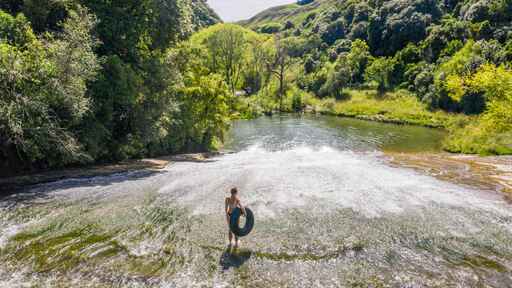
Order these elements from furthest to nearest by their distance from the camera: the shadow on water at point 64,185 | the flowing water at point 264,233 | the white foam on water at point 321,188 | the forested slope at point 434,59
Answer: the forested slope at point 434,59 < the shadow on water at point 64,185 < the white foam on water at point 321,188 < the flowing water at point 264,233

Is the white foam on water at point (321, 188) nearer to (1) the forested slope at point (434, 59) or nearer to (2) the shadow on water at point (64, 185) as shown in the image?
(2) the shadow on water at point (64, 185)

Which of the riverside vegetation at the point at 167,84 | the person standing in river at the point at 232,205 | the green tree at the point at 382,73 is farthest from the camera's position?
the green tree at the point at 382,73

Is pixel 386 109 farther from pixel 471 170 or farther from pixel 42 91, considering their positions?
pixel 42 91

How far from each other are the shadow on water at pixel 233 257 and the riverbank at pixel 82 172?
12.5 metres

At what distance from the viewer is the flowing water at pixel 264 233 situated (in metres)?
9.87

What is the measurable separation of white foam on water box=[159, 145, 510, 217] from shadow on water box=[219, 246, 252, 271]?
333 centimetres

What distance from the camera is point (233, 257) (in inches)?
436

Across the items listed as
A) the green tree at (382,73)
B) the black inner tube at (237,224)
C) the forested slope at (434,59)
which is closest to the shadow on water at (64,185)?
the black inner tube at (237,224)

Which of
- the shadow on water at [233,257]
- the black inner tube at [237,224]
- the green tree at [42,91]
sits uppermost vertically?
the green tree at [42,91]

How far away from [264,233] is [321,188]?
6506 millimetres

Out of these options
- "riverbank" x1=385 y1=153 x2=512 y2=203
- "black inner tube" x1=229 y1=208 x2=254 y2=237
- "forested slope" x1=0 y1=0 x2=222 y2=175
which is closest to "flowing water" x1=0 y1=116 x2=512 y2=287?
"black inner tube" x1=229 y1=208 x2=254 y2=237

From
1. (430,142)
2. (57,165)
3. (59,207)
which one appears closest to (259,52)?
(430,142)

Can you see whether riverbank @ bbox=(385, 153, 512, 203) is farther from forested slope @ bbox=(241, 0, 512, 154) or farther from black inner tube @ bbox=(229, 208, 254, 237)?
black inner tube @ bbox=(229, 208, 254, 237)

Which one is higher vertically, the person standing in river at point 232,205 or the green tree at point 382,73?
the green tree at point 382,73
